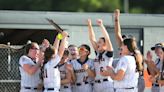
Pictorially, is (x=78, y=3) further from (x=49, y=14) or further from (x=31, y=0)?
(x=49, y=14)

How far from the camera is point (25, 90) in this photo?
9.80 metres

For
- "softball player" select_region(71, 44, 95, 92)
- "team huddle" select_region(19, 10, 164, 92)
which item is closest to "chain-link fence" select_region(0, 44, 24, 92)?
"team huddle" select_region(19, 10, 164, 92)

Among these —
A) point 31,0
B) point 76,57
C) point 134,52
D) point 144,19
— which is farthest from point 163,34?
point 31,0

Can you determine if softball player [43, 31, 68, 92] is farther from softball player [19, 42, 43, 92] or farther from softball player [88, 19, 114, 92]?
softball player [88, 19, 114, 92]

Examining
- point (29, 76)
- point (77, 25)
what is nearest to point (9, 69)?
point (77, 25)

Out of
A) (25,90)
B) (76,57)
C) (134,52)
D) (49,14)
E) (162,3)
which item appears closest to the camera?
(134,52)

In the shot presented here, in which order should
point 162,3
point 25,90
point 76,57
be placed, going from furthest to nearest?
point 162,3, point 76,57, point 25,90

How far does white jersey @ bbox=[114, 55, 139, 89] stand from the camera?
8.95 m

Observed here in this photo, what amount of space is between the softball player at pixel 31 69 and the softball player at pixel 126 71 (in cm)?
137

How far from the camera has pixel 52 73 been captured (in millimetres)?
9508

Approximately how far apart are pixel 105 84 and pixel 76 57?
802 millimetres

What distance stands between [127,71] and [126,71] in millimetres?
18

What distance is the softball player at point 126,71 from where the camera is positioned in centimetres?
895

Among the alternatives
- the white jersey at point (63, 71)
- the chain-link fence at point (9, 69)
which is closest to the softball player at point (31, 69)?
the white jersey at point (63, 71)
